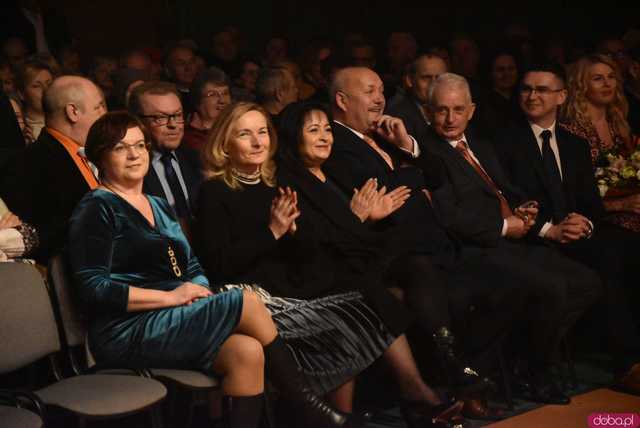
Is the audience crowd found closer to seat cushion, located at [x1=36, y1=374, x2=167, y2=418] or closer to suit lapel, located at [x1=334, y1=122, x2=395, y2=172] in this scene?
suit lapel, located at [x1=334, y1=122, x2=395, y2=172]

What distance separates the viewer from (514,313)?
486cm

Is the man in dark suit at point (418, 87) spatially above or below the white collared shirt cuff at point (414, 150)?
above

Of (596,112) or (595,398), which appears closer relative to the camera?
(595,398)

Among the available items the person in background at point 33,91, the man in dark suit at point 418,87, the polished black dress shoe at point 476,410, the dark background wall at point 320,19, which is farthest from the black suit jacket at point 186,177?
the dark background wall at point 320,19

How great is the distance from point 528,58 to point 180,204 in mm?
4051

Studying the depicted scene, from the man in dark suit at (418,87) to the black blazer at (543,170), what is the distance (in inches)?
22.3

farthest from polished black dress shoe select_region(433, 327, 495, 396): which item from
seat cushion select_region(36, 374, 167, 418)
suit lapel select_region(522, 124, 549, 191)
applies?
seat cushion select_region(36, 374, 167, 418)

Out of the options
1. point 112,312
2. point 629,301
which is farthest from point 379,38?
point 112,312

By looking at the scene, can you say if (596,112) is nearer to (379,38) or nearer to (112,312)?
(112,312)

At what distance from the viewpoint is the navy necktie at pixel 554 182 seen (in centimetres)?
541

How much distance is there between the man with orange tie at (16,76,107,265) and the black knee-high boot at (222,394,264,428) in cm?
107

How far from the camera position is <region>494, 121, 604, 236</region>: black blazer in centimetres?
543

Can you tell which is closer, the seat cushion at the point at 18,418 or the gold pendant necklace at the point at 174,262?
the seat cushion at the point at 18,418

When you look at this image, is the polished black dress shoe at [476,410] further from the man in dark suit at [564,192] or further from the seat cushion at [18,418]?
the seat cushion at [18,418]
